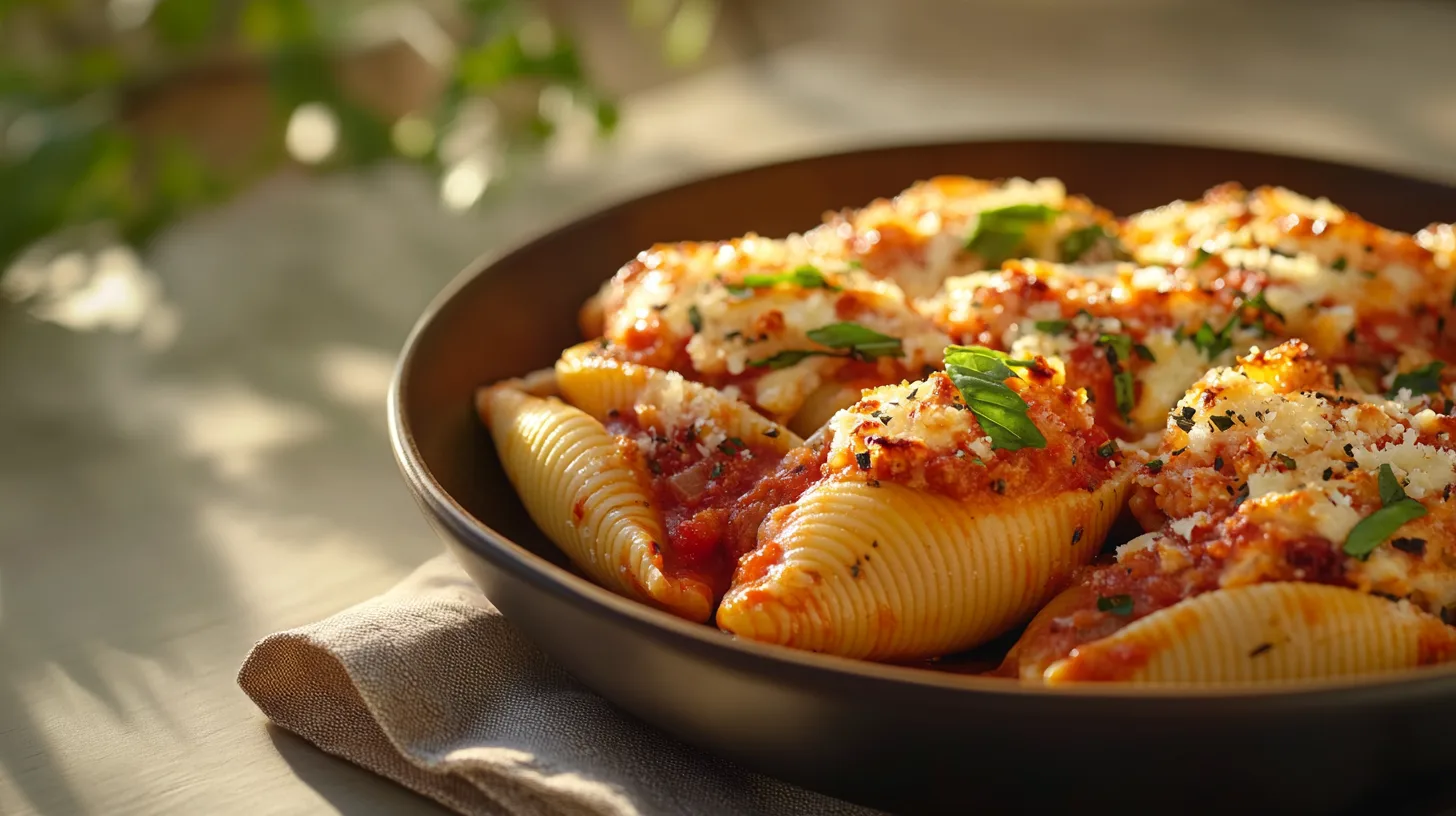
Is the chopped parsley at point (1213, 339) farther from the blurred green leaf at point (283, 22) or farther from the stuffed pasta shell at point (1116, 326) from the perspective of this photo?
the blurred green leaf at point (283, 22)

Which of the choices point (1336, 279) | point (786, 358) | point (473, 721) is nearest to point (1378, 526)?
point (1336, 279)

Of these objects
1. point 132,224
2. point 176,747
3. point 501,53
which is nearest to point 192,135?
point 132,224

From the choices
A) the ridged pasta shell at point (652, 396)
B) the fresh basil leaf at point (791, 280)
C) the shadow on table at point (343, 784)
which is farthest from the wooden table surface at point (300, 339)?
the fresh basil leaf at point (791, 280)

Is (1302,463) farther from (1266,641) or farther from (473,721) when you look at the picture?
(473,721)

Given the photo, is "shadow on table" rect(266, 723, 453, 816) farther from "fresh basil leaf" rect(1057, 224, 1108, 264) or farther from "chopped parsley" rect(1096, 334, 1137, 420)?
"fresh basil leaf" rect(1057, 224, 1108, 264)

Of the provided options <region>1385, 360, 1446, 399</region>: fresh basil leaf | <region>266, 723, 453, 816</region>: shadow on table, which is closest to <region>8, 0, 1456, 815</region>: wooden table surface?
<region>266, 723, 453, 816</region>: shadow on table

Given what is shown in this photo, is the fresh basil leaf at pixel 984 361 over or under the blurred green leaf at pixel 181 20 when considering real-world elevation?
over
